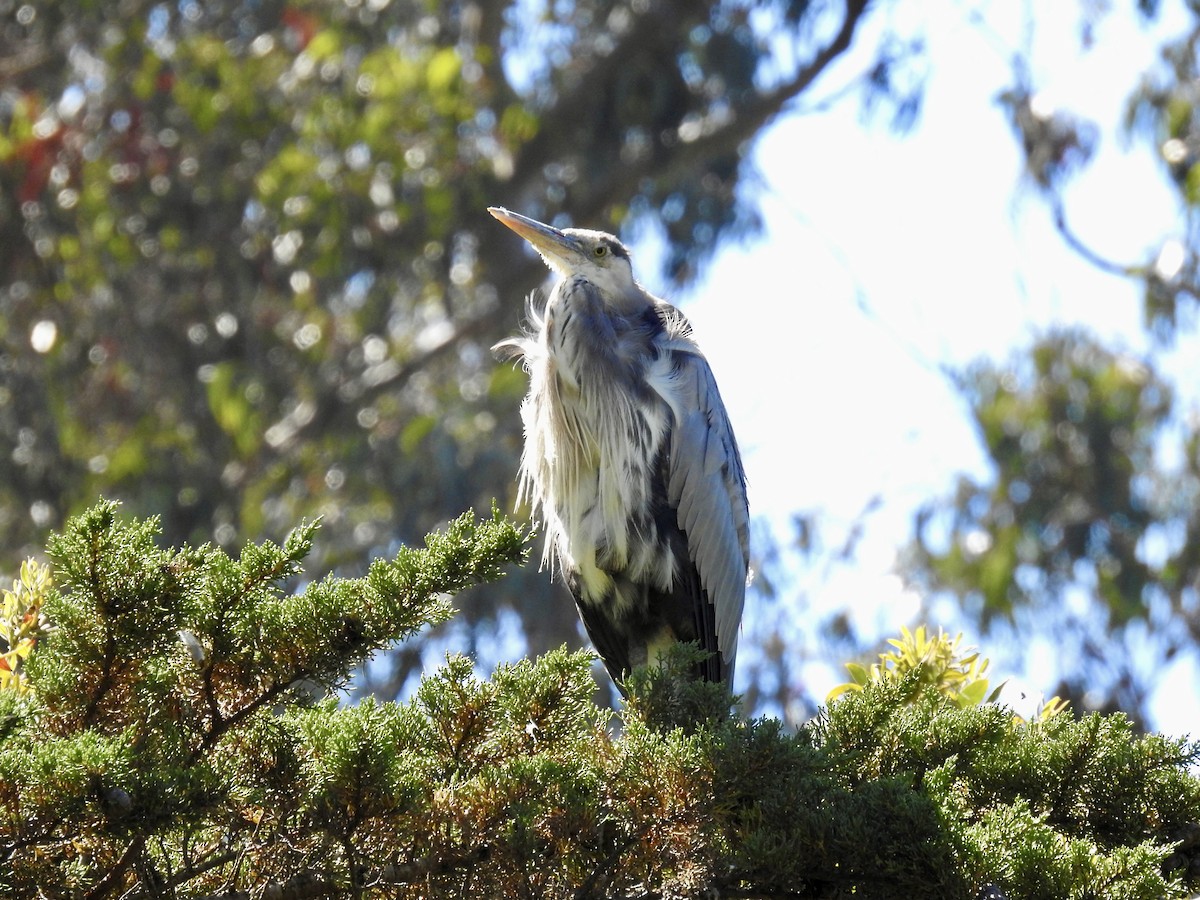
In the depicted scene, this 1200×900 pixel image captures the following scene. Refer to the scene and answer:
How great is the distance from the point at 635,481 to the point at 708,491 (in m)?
0.21

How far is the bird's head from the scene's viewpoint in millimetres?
4293

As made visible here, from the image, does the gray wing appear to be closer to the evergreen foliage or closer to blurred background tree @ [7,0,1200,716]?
the evergreen foliage

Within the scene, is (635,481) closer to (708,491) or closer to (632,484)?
(632,484)

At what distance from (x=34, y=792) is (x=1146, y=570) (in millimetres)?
A: 10201

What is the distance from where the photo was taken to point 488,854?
7.39 feet

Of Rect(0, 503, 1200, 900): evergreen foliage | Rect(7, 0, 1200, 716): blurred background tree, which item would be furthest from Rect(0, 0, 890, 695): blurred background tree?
Rect(0, 503, 1200, 900): evergreen foliage

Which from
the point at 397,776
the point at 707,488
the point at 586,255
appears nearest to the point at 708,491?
the point at 707,488

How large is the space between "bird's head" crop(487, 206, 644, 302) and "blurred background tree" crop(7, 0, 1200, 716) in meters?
5.32

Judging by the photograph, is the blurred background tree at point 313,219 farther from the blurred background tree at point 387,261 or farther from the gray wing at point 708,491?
the gray wing at point 708,491

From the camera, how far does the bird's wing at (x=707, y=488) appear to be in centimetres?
390

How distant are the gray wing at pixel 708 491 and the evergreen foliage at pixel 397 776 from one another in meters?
1.37

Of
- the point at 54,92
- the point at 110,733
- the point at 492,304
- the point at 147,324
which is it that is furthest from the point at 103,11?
the point at 110,733

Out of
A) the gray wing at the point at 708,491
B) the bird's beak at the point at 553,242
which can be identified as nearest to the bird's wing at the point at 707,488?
the gray wing at the point at 708,491

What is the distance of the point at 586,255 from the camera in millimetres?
4324
